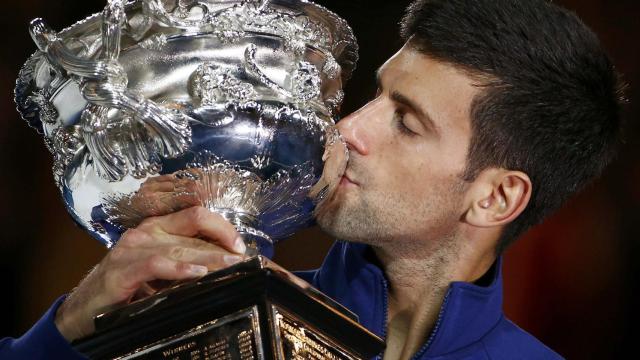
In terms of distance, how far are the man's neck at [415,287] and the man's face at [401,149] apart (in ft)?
0.21

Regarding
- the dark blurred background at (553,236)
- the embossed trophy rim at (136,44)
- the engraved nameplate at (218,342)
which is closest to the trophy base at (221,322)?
the engraved nameplate at (218,342)

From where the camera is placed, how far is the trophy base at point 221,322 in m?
1.07

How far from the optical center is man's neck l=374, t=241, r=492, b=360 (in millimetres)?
1558

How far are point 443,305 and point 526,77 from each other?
34 cm

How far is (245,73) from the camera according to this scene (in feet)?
3.74

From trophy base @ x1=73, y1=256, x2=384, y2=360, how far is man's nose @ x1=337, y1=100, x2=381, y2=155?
1.18 feet

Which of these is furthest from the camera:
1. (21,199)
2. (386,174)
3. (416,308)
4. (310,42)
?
(21,199)

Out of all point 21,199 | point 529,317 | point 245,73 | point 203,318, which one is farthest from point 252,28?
point 529,317

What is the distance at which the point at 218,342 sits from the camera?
1.08 metres

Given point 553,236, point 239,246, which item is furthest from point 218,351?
point 553,236

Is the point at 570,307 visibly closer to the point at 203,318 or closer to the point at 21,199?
the point at 21,199

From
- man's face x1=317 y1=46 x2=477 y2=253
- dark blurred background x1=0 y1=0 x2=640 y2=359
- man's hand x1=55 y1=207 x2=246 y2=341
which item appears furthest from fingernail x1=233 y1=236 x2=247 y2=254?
dark blurred background x1=0 y1=0 x2=640 y2=359

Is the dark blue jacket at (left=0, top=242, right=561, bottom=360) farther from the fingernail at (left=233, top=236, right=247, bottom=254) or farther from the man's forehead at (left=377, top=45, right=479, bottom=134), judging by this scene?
the fingernail at (left=233, top=236, right=247, bottom=254)

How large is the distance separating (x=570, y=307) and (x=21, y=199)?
1296mm
